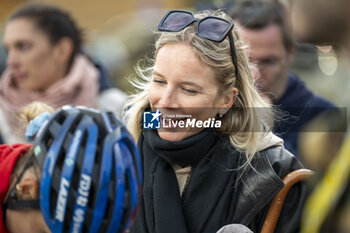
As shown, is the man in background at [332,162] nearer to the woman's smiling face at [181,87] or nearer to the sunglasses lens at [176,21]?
the woman's smiling face at [181,87]

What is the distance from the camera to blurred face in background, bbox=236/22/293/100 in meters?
4.45

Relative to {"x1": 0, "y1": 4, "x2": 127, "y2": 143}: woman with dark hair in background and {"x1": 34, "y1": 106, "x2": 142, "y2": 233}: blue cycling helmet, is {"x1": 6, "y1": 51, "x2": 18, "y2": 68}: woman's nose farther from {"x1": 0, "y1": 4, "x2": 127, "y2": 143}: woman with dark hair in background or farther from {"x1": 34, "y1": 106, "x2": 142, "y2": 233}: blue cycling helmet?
{"x1": 34, "y1": 106, "x2": 142, "y2": 233}: blue cycling helmet

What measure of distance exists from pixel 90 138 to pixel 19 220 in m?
0.43

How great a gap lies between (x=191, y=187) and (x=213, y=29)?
28.6 inches

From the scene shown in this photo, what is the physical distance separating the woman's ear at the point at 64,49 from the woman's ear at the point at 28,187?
3.26m

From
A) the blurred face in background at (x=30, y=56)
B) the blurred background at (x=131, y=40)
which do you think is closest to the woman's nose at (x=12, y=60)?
the blurred face in background at (x=30, y=56)

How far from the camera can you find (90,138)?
221 centimetres

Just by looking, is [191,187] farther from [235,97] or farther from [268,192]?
[235,97]

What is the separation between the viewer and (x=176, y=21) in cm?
296

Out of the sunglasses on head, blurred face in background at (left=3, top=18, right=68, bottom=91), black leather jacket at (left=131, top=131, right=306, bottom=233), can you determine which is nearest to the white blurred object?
black leather jacket at (left=131, top=131, right=306, bottom=233)

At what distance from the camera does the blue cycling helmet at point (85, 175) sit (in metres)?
2.17

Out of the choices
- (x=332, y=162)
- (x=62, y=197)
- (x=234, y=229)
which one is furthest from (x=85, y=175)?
(x=332, y=162)

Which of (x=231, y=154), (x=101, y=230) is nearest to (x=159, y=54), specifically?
(x=231, y=154)

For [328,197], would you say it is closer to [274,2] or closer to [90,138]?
[90,138]
